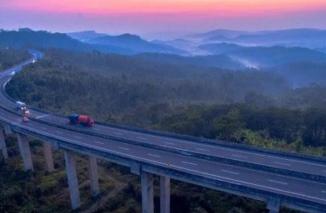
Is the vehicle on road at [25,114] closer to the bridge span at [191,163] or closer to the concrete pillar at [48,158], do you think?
the bridge span at [191,163]

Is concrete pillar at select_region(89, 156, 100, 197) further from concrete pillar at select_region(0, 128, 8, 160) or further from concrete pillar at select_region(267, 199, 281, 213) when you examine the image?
concrete pillar at select_region(267, 199, 281, 213)

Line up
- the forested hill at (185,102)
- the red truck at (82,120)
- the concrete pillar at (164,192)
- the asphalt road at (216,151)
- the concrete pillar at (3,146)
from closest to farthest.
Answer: the asphalt road at (216,151) < the concrete pillar at (164,192) < the red truck at (82,120) < the forested hill at (185,102) < the concrete pillar at (3,146)

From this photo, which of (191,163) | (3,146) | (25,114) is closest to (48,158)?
(25,114)

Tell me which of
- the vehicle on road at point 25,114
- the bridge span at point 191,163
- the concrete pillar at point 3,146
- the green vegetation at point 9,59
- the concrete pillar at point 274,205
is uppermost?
the green vegetation at point 9,59

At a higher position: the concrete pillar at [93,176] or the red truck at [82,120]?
the red truck at [82,120]

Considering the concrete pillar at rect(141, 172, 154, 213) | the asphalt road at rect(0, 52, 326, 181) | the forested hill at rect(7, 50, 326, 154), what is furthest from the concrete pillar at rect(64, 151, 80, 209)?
the forested hill at rect(7, 50, 326, 154)

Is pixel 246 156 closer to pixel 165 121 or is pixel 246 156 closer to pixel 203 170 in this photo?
pixel 203 170

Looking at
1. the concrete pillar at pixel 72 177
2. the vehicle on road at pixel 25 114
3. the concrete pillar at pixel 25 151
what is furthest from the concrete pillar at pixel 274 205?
the vehicle on road at pixel 25 114

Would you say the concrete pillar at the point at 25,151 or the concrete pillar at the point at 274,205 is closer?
the concrete pillar at the point at 274,205
